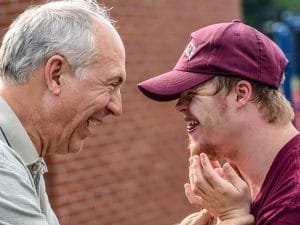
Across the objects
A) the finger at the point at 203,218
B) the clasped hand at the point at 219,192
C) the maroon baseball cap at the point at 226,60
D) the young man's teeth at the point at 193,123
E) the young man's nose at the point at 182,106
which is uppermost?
the maroon baseball cap at the point at 226,60

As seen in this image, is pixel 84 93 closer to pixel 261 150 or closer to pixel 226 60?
pixel 226 60

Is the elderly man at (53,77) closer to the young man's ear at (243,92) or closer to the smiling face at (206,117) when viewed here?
the smiling face at (206,117)

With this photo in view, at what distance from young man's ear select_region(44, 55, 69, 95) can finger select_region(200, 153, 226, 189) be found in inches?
24.1

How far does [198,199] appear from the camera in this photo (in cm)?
295

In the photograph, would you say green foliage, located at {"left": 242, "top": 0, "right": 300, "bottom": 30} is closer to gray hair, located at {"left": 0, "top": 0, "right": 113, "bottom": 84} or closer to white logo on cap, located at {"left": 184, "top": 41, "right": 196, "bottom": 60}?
white logo on cap, located at {"left": 184, "top": 41, "right": 196, "bottom": 60}

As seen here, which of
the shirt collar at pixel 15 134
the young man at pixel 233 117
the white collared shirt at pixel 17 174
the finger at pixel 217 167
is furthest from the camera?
the finger at pixel 217 167

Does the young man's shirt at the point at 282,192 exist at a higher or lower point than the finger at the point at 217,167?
higher

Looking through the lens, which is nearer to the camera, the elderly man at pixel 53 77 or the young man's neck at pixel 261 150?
the elderly man at pixel 53 77

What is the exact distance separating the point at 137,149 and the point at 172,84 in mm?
4741

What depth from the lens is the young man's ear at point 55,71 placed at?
262 centimetres

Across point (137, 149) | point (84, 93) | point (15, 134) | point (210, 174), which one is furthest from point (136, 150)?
point (15, 134)

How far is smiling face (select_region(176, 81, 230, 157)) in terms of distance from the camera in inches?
111

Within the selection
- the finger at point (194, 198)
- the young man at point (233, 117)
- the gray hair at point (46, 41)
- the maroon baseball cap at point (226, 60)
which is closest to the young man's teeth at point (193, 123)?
the young man at point (233, 117)

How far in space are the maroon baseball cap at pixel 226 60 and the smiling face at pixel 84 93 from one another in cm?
25
